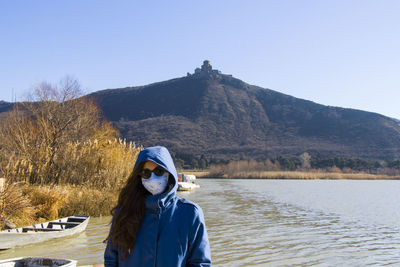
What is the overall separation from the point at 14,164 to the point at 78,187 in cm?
274

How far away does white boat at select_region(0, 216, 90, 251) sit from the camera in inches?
343

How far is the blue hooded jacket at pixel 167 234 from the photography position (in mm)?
2578

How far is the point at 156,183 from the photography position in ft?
8.92

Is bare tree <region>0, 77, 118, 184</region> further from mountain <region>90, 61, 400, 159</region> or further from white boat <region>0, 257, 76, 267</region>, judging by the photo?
mountain <region>90, 61, 400, 159</region>

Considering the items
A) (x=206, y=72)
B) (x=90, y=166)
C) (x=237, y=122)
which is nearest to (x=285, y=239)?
(x=90, y=166)

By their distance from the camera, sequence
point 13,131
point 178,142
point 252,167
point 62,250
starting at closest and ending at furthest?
point 62,250, point 13,131, point 252,167, point 178,142

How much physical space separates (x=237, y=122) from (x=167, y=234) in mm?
117324

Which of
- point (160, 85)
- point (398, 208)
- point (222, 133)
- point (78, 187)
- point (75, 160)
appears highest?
point (160, 85)

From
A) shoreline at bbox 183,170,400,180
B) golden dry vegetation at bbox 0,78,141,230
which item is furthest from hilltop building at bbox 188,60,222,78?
golden dry vegetation at bbox 0,78,141,230

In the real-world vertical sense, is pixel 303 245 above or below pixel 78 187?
below

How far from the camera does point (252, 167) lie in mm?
61406

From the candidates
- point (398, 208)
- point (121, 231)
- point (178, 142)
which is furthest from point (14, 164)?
point (178, 142)

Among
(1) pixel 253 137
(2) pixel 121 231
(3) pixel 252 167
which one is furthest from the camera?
(1) pixel 253 137

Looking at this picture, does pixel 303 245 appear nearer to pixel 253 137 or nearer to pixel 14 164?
pixel 14 164
